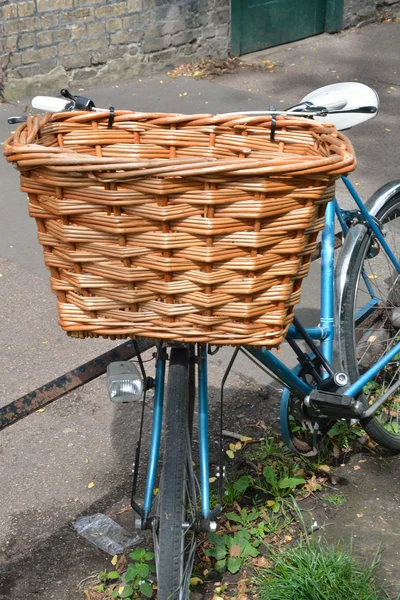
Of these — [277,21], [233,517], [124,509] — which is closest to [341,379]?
[233,517]

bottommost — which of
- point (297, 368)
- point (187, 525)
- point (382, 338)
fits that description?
point (382, 338)

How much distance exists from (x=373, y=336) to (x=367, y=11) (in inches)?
312

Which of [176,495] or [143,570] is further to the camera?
[143,570]

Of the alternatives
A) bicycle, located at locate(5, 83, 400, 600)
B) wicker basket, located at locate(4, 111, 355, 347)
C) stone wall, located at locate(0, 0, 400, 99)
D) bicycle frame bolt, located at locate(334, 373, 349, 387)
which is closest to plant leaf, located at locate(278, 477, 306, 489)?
bicycle, located at locate(5, 83, 400, 600)

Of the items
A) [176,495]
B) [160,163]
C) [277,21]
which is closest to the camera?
[160,163]

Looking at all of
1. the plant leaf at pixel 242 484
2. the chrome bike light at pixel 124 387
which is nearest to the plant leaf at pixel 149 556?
the plant leaf at pixel 242 484

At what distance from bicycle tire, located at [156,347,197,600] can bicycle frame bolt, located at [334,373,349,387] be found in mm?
652

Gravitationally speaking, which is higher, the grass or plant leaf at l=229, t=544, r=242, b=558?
the grass

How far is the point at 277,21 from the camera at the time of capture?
9305 millimetres

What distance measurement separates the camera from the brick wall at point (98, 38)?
727cm

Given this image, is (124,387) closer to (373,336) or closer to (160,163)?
(160,163)

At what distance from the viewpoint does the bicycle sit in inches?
87.0

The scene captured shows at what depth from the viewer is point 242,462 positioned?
3.25 metres

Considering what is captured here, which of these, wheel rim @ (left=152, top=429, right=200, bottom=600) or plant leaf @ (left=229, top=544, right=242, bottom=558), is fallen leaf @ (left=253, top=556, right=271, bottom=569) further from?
wheel rim @ (left=152, top=429, right=200, bottom=600)
